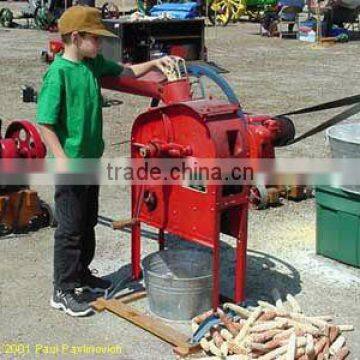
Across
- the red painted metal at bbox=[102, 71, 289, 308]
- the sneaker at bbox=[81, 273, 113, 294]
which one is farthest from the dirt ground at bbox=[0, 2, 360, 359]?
the red painted metal at bbox=[102, 71, 289, 308]

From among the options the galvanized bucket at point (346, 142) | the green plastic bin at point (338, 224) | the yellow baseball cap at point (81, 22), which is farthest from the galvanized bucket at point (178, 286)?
the yellow baseball cap at point (81, 22)

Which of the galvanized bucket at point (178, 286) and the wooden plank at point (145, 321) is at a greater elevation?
the galvanized bucket at point (178, 286)

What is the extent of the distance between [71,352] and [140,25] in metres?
10.1

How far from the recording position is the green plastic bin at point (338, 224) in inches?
189

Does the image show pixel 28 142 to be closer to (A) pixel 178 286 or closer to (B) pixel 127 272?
(B) pixel 127 272

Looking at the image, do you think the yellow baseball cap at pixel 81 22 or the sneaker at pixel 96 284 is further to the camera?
the sneaker at pixel 96 284

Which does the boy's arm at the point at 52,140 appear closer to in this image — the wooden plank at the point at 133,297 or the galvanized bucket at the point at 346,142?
the wooden plank at the point at 133,297

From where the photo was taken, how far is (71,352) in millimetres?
3893

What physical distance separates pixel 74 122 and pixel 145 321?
112 centimetres

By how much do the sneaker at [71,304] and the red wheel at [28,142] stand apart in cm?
107

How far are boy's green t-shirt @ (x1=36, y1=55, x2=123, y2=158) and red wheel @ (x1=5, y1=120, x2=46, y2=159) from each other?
1.01 metres

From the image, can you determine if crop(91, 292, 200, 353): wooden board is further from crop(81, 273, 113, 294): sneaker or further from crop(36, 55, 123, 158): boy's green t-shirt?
crop(36, 55, 123, 158): boy's green t-shirt

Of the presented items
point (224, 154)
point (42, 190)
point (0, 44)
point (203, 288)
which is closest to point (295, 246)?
point (203, 288)

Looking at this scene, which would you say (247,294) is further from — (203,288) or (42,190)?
(42,190)
